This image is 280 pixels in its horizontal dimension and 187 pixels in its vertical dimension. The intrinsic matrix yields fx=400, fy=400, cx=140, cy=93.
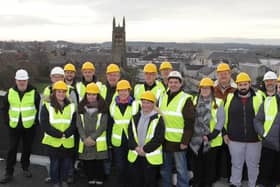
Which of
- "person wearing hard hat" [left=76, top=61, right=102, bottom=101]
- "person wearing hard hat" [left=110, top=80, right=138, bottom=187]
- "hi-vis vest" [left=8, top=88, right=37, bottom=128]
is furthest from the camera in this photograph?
"person wearing hard hat" [left=76, top=61, right=102, bottom=101]

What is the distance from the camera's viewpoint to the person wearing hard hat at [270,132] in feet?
16.1

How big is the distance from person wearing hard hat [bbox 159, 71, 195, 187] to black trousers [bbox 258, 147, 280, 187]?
0.99m

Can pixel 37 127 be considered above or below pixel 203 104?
below

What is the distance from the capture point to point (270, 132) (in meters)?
4.90

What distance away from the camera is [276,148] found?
194 inches

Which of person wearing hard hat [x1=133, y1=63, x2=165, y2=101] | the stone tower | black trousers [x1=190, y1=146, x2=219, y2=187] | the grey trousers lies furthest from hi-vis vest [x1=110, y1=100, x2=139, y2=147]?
the stone tower

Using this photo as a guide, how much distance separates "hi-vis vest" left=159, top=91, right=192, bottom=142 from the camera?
5.01 m

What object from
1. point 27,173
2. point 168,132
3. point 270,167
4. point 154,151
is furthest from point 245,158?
point 27,173

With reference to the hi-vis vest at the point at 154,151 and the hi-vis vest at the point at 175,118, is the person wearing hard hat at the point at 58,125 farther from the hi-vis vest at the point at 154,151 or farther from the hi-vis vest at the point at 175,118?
the hi-vis vest at the point at 175,118

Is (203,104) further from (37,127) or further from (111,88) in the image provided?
(37,127)

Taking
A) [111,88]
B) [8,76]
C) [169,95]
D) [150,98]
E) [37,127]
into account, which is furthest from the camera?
[8,76]

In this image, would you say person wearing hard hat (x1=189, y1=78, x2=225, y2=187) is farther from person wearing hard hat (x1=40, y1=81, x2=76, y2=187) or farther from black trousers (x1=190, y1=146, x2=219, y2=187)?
person wearing hard hat (x1=40, y1=81, x2=76, y2=187)

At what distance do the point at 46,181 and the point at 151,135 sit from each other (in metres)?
1.95

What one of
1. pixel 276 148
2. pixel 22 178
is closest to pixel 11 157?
pixel 22 178
